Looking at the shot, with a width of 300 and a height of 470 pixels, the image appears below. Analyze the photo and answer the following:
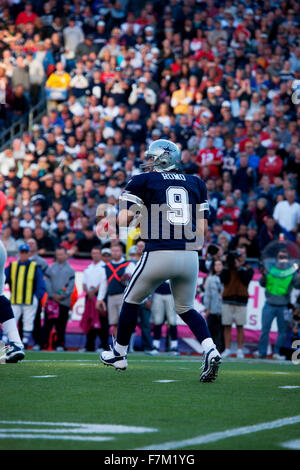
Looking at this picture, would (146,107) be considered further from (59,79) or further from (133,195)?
(133,195)

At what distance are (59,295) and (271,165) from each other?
4550 mm

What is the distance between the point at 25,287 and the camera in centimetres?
1433

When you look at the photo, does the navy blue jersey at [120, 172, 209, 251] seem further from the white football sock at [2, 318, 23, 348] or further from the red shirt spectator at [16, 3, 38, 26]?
the red shirt spectator at [16, 3, 38, 26]

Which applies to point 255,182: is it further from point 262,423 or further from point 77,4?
point 262,423

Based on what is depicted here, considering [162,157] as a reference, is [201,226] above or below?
below

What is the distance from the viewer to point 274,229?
1471cm

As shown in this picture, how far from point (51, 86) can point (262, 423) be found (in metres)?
16.3

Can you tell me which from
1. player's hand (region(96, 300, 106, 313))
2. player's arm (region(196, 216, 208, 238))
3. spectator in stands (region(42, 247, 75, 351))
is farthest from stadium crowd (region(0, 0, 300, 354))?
player's arm (region(196, 216, 208, 238))

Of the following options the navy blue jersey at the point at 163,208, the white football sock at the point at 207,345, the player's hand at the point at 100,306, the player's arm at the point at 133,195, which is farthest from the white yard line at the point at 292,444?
the player's hand at the point at 100,306

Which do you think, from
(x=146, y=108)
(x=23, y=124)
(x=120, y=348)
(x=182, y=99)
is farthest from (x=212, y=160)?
(x=120, y=348)

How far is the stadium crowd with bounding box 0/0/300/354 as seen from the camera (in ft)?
52.4

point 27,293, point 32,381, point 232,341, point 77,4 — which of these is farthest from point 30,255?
point 77,4

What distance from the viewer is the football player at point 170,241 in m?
7.29

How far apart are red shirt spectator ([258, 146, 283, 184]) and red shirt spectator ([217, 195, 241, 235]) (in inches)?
41.4
